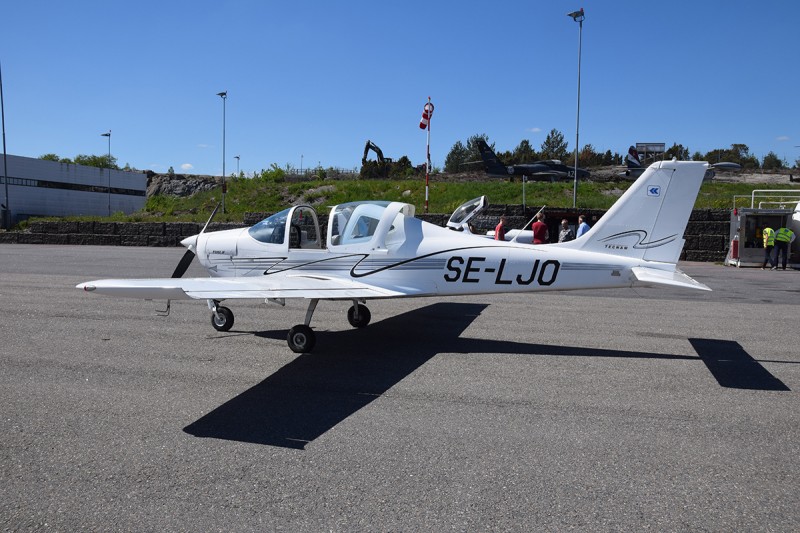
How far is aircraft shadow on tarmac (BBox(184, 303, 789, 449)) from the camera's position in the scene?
5062mm

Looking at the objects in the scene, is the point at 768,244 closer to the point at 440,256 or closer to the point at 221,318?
the point at 440,256

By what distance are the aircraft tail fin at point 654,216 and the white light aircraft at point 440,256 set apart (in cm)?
1

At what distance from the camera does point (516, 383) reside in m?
6.36

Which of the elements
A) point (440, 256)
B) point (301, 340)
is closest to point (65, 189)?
point (301, 340)

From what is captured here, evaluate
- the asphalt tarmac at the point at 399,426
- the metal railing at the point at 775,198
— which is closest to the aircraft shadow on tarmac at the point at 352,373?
the asphalt tarmac at the point at 399,426

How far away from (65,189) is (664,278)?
65739 millimetres

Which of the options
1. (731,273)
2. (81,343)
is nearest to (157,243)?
(81,343)

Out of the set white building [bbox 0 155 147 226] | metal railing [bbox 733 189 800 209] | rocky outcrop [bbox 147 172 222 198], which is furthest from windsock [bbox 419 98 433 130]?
rocky outcrop [bbox 147 172 222 198]

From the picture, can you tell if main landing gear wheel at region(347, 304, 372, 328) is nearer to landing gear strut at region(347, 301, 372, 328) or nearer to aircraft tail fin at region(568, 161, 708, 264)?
landing gear strut at region(347, 301, 372, 328)

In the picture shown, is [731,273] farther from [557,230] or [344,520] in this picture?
[344,520]

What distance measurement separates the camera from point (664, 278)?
724 cm

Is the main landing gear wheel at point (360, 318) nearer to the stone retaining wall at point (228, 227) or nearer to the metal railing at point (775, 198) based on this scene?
the stone retaining wall at point (228, 227)

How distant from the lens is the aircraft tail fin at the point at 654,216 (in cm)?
767

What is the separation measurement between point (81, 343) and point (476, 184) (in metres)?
42.2
